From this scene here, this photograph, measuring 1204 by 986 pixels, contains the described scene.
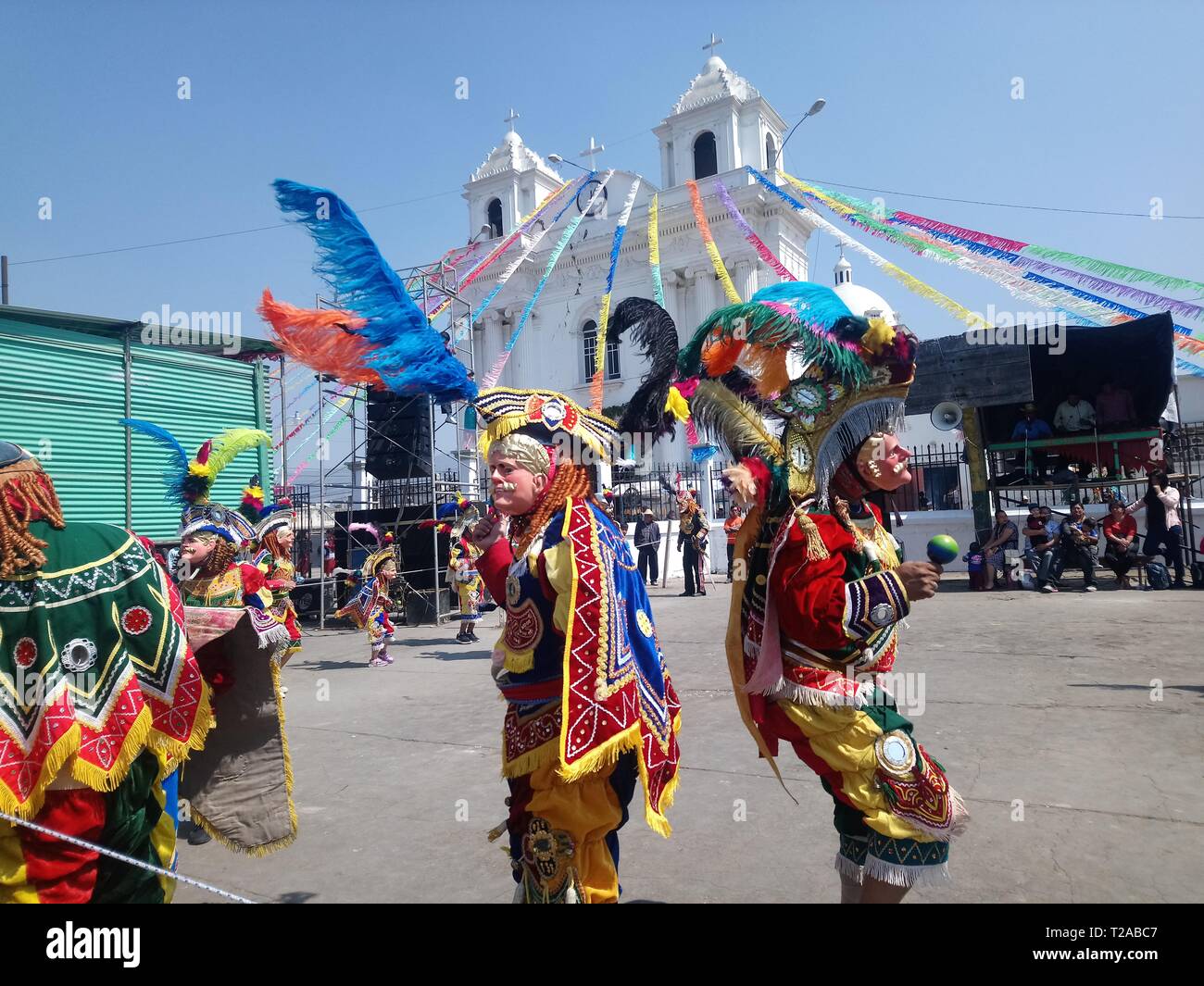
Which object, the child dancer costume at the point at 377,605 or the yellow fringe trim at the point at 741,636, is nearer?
the yellow fringe trim at the point at 741,636

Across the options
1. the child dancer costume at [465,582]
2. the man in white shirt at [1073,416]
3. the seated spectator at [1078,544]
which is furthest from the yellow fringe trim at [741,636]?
the man in white shirt at [1073,416]

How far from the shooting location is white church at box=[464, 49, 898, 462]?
2736 centimetres

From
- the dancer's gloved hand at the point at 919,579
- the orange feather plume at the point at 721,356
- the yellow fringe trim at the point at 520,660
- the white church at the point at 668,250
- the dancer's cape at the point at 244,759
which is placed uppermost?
the white church at the point at 668,250

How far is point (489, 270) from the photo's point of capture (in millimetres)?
31094

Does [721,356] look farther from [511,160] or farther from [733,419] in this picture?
[511,160]

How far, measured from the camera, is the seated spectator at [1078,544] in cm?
1234

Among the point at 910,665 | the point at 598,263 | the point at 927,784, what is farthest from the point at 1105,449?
the point at 598,263

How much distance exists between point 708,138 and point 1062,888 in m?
31.4

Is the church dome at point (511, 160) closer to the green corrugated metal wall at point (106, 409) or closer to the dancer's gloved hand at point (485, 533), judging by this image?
the green corrugated metal wall at point (106, 409)

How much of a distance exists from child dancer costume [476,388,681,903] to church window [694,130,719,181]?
3033 cm

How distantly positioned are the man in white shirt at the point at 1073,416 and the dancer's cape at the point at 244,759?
48.3ft

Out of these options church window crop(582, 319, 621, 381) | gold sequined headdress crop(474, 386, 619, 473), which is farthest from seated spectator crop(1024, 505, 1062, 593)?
church window crop(582, 319, 621, 381)

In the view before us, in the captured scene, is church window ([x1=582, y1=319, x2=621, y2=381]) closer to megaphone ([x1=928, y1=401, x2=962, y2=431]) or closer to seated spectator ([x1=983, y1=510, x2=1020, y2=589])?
megaphone ([x1=928, y1=401, x2=962, y2=431])

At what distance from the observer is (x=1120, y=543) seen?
39.7 feet
